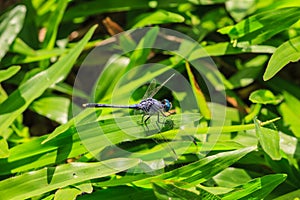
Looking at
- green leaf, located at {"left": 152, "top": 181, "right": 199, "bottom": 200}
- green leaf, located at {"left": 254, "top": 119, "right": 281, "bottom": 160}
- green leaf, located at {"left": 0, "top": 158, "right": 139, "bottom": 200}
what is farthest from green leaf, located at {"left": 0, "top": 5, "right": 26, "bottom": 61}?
green leaf, located at {"left": 254, "top": 119, "right": 281, "bottom": 160}

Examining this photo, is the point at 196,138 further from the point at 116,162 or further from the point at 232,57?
the point at 232,57

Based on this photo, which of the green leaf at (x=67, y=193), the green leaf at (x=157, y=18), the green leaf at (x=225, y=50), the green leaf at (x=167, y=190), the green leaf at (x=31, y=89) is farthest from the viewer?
the green leaf at (x=157, y=18)

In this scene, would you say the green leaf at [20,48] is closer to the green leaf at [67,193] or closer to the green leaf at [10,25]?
the green leaf at [10,25]

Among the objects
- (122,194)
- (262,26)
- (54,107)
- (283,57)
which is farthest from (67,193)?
(262,26)

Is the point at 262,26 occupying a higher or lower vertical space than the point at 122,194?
higher

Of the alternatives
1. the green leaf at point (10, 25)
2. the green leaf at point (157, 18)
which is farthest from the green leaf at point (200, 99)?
the green leaf at point (10, 25)

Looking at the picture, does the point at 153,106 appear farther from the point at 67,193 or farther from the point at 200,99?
the point at 67,193
